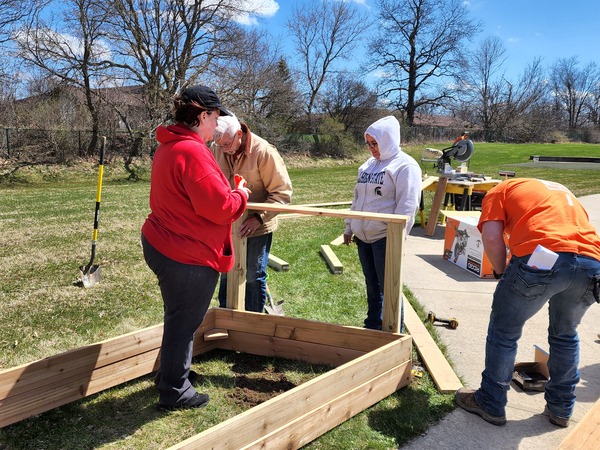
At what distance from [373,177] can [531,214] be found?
125 cm

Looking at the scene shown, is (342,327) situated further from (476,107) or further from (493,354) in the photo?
(476,107)

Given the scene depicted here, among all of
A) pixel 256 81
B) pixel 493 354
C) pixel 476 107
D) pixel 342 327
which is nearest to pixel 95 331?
pixel 342 327

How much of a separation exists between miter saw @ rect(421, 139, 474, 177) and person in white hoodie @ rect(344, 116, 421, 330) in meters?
5.51

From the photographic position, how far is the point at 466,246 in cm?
644

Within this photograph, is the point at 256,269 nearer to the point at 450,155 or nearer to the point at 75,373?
the point at 75,373

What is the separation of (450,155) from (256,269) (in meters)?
6.24

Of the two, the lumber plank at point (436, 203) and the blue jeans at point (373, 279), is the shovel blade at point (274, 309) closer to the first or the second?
the blue jeans at point (373, 279)

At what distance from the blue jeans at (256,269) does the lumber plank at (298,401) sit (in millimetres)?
1220

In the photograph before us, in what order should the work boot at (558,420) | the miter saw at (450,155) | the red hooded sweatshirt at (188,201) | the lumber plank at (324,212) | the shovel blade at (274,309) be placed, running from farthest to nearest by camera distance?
1. the miter saw at (450,155)
2. the shovel blade at (274,309)
3. the lumber plank at (324,212)
4. the work boot at (558,420)
5. the red hooded sweatshirt at (188,201)

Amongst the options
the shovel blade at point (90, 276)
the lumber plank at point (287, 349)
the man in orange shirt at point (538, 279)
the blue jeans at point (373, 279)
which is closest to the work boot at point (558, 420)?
the man in orange shirt at point (538, 279)

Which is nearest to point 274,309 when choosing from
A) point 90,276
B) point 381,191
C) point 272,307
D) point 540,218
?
point 272,307

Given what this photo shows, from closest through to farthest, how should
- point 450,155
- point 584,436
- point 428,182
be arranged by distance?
point 584,436, point 450,155, point 428,182

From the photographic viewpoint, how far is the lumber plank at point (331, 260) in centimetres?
609

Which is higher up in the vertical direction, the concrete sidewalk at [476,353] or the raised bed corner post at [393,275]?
the raised bed corner post at [393,275]
